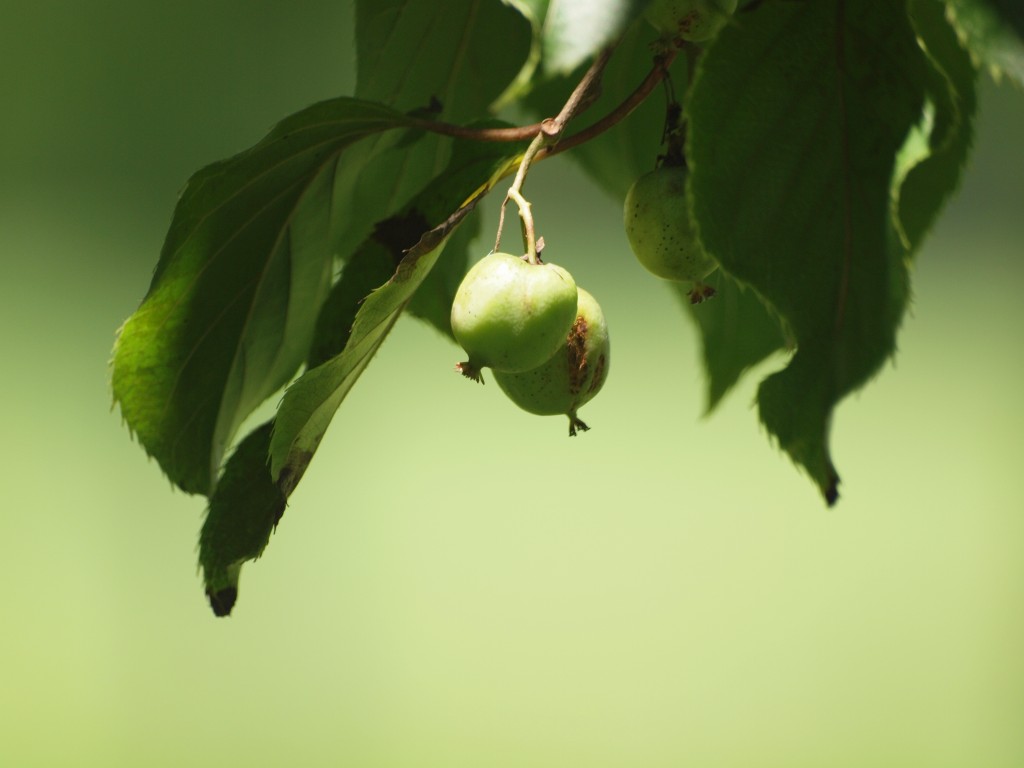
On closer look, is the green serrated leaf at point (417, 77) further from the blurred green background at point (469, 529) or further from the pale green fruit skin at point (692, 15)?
the blurred green background at point (469, 529)

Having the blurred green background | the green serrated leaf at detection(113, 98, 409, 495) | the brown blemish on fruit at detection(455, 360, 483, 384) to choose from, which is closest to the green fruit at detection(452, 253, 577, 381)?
the brown blemish on fruit at detection(455, 360, 483, 384)

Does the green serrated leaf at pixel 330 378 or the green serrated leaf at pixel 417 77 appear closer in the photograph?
the green serrated leaf at pixel 330 378


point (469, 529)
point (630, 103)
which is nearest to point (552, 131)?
point (630, 103)

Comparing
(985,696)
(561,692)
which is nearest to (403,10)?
(561,692)

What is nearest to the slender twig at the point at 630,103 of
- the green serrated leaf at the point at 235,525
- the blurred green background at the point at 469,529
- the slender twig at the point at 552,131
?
the slender twig at the point at 552,131

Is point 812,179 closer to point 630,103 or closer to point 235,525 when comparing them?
point 630,103

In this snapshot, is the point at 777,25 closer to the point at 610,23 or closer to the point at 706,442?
the point at 610,23
